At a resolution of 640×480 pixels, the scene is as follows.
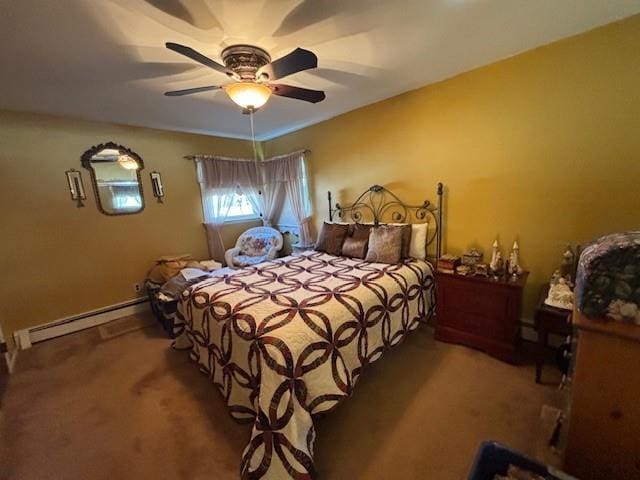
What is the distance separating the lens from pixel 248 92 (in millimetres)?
1663

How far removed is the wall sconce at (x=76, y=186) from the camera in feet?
9.65

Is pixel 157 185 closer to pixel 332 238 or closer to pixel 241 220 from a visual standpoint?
pixel 241 220

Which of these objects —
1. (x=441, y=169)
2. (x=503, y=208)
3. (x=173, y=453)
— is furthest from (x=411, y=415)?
(x=441, y=169)

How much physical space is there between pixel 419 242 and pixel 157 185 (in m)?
3.39

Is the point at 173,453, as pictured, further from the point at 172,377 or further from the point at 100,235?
the point at 100,235

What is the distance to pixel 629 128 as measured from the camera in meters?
1.75

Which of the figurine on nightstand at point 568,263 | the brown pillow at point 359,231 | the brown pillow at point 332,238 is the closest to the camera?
the figurine on nightstand at point 568,263

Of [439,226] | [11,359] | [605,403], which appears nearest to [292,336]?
[605,403]

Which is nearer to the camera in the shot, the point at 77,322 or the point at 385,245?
the point at 385,245

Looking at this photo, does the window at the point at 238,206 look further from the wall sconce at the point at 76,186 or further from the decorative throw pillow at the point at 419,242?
the decorative throw pillow at the point at 419,242

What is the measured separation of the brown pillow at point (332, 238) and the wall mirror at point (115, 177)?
241 cm

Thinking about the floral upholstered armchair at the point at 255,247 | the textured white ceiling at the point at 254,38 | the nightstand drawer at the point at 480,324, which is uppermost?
the textured white ceiling at the point at 254,38

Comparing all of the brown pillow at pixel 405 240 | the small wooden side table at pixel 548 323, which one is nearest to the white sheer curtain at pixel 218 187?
the brown pillow at pixel 405 240

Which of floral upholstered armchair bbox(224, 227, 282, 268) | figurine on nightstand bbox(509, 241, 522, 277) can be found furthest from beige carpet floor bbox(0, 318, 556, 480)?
floral upholstered armchair bbox(224, 227, 282, 268)
